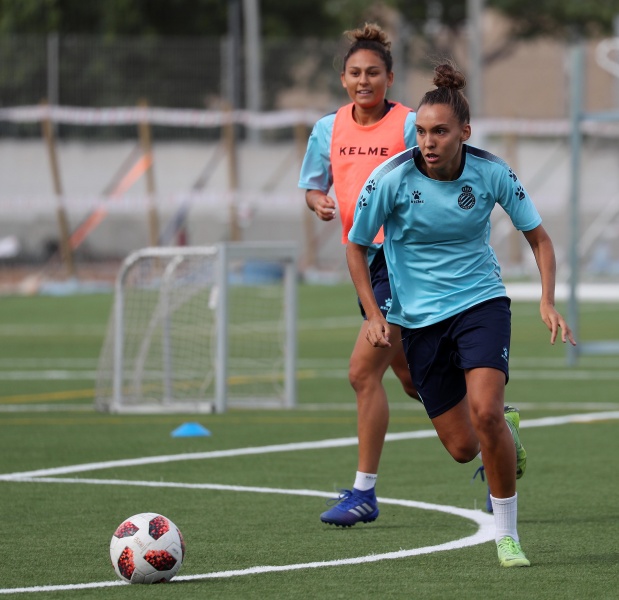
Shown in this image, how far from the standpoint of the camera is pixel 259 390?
48.6ft

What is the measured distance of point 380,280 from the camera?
784 cm

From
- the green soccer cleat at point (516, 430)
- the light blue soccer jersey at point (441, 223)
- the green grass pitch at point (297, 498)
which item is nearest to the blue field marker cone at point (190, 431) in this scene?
the green grass pitch at point (297, 498)

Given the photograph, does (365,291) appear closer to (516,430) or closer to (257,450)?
(516,430)

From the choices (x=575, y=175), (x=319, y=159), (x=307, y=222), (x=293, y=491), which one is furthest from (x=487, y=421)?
(x=307, y=222)

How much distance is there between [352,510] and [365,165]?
1.72m

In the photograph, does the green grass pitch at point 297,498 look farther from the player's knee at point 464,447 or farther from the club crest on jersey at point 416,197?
the club crest on jersey at point 416,197

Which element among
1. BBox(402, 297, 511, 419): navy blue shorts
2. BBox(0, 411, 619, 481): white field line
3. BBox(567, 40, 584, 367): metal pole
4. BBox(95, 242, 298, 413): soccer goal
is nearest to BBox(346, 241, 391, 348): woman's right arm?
BBox(402, 297, 511, 419): navy blue shorts

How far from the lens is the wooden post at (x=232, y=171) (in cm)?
3569

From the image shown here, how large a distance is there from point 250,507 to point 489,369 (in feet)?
6.65

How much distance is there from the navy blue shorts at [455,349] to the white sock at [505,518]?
0.51 meters

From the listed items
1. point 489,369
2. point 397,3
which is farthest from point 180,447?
point 397,3

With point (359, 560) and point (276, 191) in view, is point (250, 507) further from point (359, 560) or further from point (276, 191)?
point (276, 191)

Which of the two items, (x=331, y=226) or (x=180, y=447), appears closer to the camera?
(x=180, y=447)

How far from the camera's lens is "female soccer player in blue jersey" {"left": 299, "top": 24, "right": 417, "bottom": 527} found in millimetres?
7750
